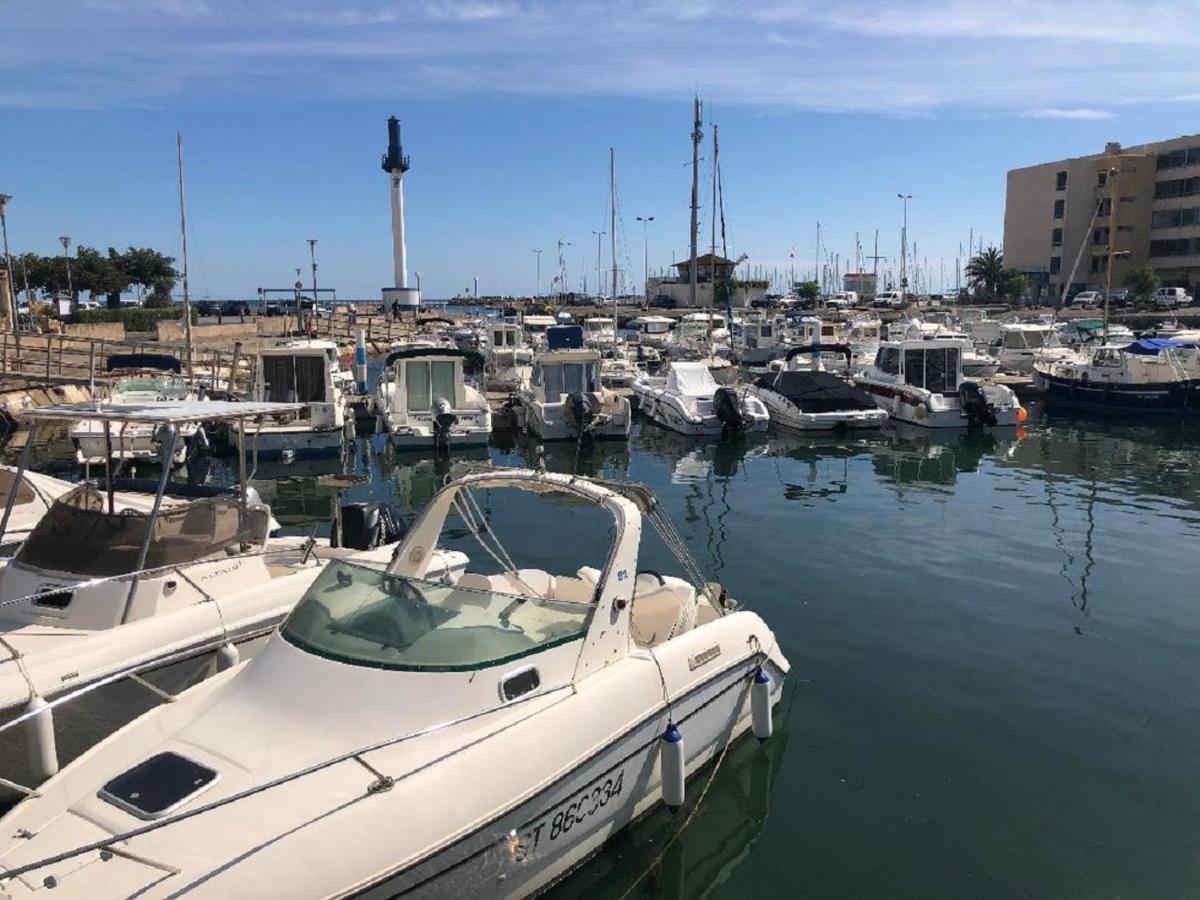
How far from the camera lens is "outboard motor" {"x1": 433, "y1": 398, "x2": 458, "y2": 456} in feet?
75.4

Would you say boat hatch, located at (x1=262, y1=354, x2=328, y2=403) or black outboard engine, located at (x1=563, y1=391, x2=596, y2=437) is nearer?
boat hatch, located at (x1=262, y1=354, x2=328, y2=403)

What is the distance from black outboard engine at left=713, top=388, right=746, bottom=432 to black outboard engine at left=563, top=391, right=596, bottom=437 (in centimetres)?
364

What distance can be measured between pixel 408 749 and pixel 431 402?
67.3 feet

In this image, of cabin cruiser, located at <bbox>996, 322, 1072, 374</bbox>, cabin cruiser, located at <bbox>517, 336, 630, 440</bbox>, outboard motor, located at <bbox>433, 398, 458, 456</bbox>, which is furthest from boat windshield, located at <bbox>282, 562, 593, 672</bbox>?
cabin cruiser, located at <bbox>996, 322, 1072, 374</bbox>

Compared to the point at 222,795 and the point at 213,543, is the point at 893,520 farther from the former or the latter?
the point at 222,795

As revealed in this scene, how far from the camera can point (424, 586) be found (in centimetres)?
587

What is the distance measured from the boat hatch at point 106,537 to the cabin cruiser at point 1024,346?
120ft

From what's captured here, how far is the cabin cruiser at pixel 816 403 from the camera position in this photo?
2525 centimetres

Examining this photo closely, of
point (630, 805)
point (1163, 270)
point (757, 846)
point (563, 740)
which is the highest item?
point (1163, 270)

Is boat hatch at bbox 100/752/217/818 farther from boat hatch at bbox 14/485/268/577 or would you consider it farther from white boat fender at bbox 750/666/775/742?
white boat fender at bbox 750/666/775/742

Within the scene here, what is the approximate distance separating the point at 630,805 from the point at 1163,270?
278 ft

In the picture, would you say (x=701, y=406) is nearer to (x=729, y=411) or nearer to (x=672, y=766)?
(x=729, y=411)

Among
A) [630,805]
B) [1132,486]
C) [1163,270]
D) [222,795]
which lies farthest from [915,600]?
[1163,270]

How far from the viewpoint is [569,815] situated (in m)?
5.38
